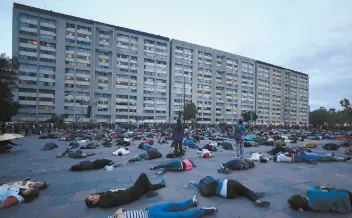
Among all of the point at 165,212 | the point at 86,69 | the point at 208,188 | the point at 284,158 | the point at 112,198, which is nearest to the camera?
the point at 165,212

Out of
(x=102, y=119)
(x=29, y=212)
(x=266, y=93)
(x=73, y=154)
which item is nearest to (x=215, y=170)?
(x=29, y=212)

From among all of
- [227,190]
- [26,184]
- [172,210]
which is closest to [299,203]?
[227,190]

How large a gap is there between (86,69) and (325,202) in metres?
68.2

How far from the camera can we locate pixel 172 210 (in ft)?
11.0

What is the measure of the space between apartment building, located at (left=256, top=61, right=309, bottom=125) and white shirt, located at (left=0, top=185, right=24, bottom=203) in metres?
107

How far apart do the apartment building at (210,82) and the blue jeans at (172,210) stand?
70067 millimetres

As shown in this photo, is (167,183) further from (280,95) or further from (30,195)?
(280,95)

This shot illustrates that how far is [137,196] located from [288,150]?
9361 millimetres

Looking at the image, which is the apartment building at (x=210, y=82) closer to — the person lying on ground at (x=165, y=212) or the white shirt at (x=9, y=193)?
the white shirt at (x=9, y=193)

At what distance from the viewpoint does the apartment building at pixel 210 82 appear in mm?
77125

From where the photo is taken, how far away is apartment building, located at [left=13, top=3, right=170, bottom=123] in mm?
53281

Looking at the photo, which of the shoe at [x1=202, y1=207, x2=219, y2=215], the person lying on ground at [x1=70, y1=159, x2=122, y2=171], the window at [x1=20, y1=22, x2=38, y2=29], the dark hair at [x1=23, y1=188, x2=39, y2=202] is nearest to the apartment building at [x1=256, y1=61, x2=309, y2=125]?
the window at [x1=20, y1=22, x2=38, y2=29]

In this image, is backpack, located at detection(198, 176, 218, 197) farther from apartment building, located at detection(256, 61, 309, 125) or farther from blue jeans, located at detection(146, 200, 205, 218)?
apartment building, located at detection(256, 61, 309, 125)

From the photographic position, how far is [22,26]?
5288cm
